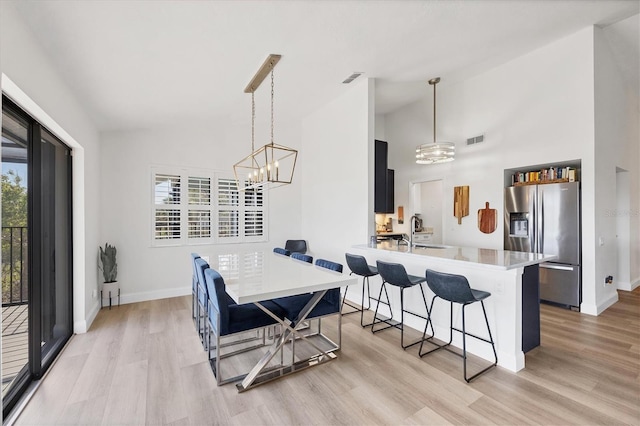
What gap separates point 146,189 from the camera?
4.69 m

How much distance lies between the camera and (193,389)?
2309mm

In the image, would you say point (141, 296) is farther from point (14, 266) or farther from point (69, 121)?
point (69, 121)

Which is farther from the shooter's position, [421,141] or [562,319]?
[421,141]

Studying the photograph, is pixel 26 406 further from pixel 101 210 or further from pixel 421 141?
pixel 421 141

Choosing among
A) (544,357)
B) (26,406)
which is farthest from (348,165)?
(26,406)

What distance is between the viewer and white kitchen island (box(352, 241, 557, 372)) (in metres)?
2.58

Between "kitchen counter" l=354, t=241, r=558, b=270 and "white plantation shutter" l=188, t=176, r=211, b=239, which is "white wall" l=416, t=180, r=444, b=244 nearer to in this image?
"kitchen counter" l=354, t=241, r=558, b=270

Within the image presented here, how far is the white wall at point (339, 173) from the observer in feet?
14.6

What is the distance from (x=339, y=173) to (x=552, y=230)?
10.4 ft

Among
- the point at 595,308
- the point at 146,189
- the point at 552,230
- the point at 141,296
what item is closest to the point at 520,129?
the point at 552,230

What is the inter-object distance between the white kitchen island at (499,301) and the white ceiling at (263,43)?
2.38 m

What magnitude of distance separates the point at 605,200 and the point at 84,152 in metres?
6.59

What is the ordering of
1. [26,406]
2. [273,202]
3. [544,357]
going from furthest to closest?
1. [273,202]
2. [544,357]
3. [26,406]

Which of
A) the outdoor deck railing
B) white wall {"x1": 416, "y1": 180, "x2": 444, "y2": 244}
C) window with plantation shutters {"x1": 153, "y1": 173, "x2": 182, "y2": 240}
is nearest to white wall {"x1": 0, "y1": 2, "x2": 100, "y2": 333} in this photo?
window with plantation shutters {"x1": 153, "y1": 173, "x2": 182, "y2": 240}
